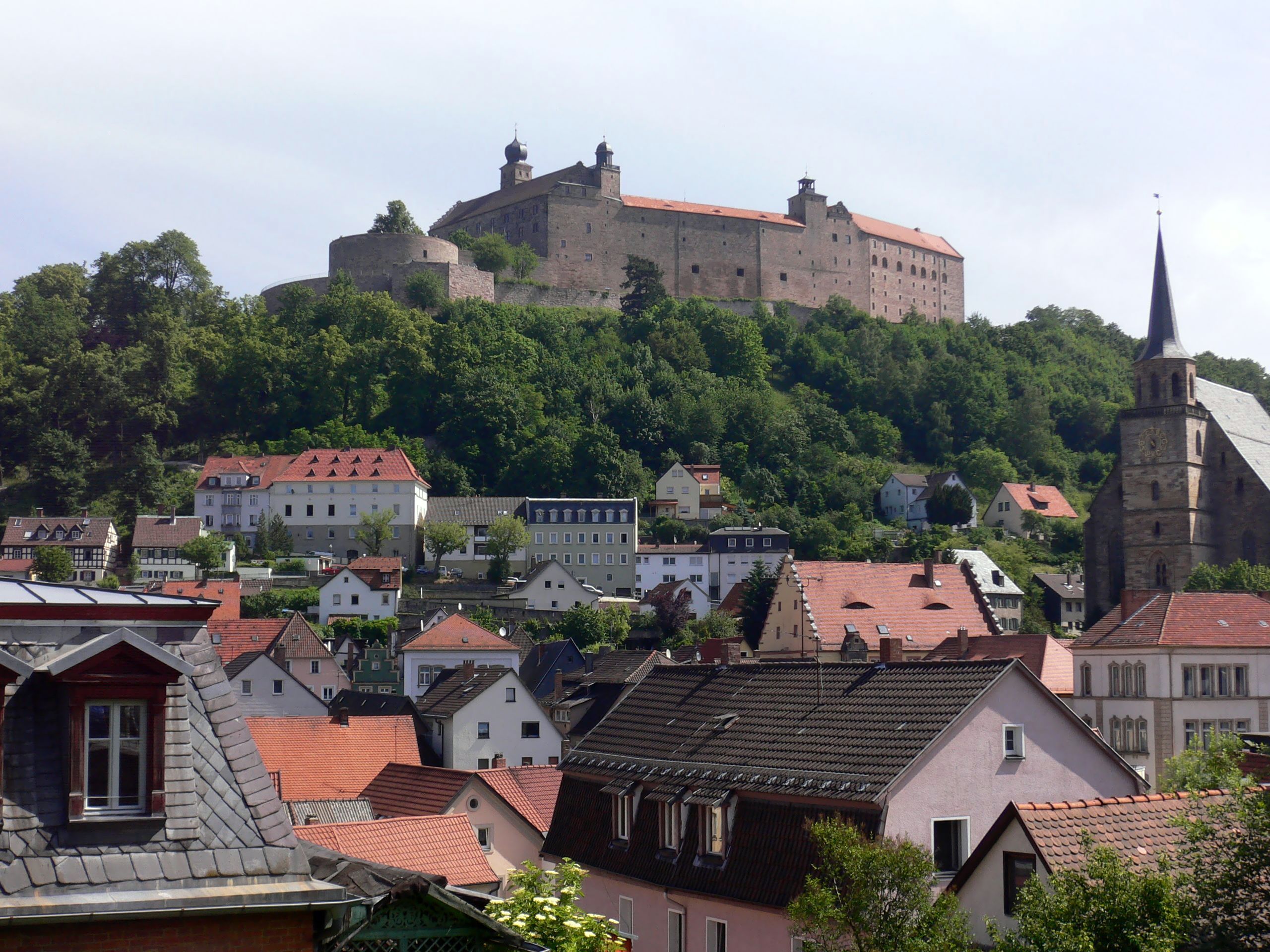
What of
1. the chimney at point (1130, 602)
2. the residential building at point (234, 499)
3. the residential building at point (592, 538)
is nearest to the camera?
the chimney at point (1130, 602)

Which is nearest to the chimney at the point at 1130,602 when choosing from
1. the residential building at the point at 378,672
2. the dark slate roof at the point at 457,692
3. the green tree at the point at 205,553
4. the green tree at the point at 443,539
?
the dark slate roof at the point at 457,692

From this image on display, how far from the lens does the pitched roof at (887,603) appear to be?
55156mm

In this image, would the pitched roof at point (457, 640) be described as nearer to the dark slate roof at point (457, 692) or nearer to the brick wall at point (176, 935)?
the dark slate roof at point (457, 692)

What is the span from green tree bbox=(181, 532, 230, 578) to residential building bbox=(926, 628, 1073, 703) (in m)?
48.8

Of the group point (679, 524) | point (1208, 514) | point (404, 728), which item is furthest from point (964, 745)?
point (679, 524)

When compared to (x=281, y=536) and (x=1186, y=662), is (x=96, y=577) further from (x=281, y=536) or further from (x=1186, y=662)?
(x=1186, y=662)

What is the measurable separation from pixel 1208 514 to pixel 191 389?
6899cm

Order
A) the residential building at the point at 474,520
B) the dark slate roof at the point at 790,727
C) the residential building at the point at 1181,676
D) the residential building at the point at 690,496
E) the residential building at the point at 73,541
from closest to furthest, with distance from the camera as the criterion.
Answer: the dark slate roof at the point at 790,727 → the residential building at the point at 1181,676 → the residential building at the point at 73,541 → the residential building at the point at 474,520 → the residential building at the point at 690,496

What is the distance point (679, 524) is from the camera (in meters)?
98.5

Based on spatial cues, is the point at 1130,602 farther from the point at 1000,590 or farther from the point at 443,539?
the point at 443,539

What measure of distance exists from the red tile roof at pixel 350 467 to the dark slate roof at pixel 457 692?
48.4 m

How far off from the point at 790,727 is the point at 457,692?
26.9 m

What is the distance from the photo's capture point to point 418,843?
2005cm

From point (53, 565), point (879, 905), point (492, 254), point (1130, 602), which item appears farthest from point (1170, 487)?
point (879, 905)
